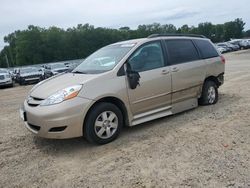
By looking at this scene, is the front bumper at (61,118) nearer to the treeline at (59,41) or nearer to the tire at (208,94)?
the tire at (208,94)

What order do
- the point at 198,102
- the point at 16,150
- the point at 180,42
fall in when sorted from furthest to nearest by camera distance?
the point at 198,102
the point at 180,42
the point at 16,150

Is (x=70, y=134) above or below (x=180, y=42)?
below

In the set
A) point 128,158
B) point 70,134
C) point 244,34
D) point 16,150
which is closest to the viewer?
point 128,158

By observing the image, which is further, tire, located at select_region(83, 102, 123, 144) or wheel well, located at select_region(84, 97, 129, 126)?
wheel well, located at select_region(84, 97, 129, 126)

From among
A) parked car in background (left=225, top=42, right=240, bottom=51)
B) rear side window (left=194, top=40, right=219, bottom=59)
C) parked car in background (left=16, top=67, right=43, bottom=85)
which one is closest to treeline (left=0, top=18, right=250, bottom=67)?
parked car in background (left=225, top=42, right=240, bottom=51)

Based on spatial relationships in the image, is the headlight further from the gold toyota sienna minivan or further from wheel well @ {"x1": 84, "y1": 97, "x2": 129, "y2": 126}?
wheel well @ {"x1": 84, "y1": 97, "x2": 129, "y2": 126}

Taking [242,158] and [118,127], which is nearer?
[242,158]

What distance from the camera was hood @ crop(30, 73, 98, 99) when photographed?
478 centimetres

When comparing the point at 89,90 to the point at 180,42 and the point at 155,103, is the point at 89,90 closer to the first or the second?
the point at 155,103

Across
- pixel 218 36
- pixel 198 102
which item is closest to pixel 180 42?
pixel 198 102

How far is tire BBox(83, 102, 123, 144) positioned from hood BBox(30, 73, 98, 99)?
515mm

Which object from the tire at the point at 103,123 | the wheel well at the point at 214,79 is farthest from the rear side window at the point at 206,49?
the tire at the point at 103,123

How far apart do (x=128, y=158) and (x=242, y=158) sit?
5.04 feet

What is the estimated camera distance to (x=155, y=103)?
5.58 metres
